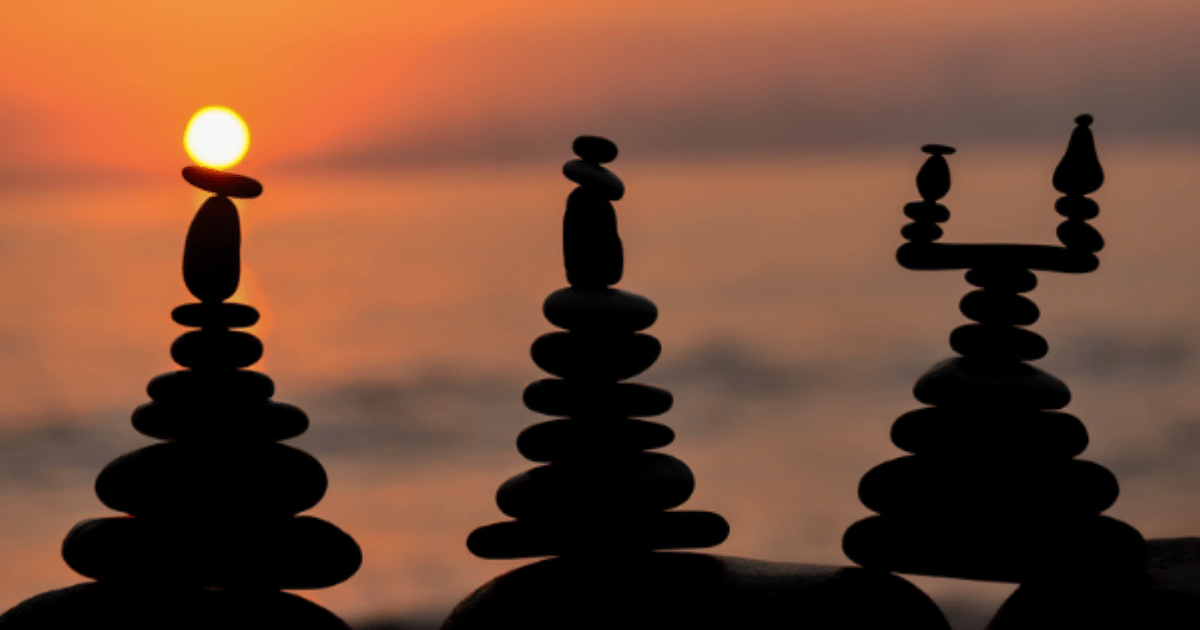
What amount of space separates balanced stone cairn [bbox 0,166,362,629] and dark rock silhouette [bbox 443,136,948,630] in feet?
2.29

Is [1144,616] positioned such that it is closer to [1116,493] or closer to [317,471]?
[1116,493]

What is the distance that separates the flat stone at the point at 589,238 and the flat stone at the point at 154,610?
1606 mm

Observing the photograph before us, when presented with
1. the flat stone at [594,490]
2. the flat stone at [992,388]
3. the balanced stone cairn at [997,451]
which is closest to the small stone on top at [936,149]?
the balanced stone cairn at [997,451]

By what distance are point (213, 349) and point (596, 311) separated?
1367 millimetres

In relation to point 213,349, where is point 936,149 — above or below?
above

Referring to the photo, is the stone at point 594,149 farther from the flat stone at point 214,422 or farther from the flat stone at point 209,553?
the flat stone at point 209,553

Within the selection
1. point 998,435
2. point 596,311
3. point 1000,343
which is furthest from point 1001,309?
point 596,311

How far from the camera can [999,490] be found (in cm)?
560

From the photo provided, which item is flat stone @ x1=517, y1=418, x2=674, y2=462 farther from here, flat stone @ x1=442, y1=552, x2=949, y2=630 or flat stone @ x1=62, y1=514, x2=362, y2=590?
flat stone @ x1=62, y1=514, x2=362, y2=590

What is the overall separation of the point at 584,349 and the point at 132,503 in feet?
5.56

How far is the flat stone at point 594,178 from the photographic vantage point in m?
5.51

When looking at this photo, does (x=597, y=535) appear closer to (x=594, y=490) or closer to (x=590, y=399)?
(x=594, y=490)

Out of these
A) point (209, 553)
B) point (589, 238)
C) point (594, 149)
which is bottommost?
point (209, 553)

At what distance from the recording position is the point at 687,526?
5711 mm
